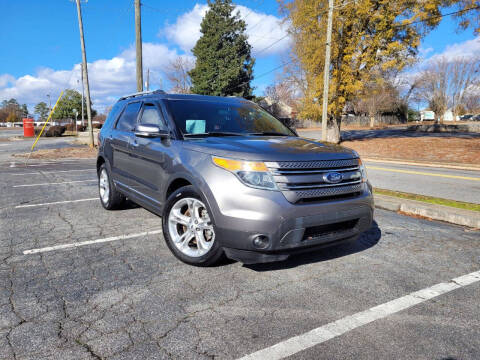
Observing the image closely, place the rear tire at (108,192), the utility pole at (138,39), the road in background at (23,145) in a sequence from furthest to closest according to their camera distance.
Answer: the road in background at (23,145) → the utility pole at (138,39) → the rear tire at (108,192)

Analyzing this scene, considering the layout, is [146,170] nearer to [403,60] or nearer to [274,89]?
[403,60]

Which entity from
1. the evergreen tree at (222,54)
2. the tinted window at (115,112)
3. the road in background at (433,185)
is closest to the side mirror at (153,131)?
the tinted window at (115,112)

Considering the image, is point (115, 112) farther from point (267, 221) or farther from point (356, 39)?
point (356, 39)

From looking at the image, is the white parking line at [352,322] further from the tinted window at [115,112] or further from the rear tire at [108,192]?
the tinted window at [115,112]

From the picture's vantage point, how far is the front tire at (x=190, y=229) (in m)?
3.26

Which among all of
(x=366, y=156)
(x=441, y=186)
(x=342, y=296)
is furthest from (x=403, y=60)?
(x=342, y=296)

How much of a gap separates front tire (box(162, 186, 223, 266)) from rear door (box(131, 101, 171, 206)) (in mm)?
412

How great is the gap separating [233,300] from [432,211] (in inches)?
164

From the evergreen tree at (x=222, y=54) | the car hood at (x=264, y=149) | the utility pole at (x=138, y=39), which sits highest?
the evergreen tree at (x=222, y=54)

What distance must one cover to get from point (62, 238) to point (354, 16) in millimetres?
20904

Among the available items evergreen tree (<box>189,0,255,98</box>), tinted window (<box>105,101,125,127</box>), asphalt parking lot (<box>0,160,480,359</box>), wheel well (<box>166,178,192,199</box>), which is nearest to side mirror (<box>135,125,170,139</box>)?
wheel well (<box>166,178,192,199</box>)

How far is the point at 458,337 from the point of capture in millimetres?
2312

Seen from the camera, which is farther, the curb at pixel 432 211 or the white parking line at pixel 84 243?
the curb at pixel 432 211

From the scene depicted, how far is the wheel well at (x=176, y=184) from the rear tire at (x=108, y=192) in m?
1.95
